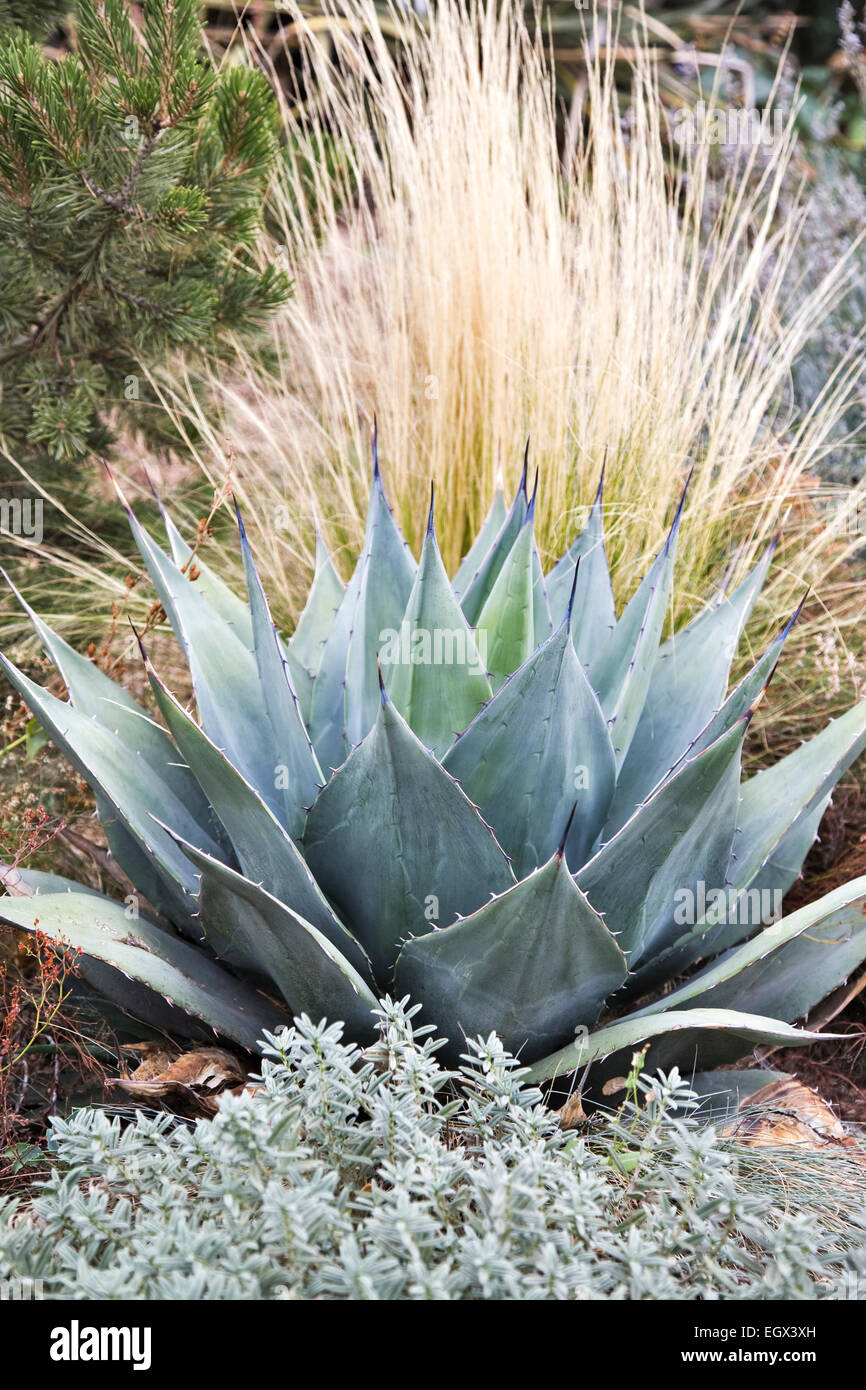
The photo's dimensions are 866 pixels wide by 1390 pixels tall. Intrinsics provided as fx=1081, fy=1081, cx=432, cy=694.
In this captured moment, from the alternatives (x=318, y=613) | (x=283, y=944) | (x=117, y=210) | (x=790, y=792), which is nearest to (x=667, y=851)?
(x=790, y=792)

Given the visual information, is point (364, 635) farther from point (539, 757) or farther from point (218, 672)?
point (539, 757)

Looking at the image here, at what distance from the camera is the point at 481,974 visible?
1.36 metres

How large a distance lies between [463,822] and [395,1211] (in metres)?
0.46

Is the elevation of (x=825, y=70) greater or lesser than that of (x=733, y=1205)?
greater

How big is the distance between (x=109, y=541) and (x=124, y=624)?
356 millimetres

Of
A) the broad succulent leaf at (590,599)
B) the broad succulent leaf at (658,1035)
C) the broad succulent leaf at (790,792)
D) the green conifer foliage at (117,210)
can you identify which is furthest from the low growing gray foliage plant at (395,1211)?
the green conifer foliage at (117,210)

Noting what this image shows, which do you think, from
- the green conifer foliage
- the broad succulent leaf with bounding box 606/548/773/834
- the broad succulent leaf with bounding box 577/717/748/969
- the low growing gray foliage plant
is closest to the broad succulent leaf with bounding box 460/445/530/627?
the broad succulent leaf with bounding box 606/548/773/834

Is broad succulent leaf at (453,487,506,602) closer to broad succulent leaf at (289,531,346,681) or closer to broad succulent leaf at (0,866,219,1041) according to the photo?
broad succulent leaf at (289,531,346,681)

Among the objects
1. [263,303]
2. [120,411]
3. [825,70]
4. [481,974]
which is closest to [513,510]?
[481,974]

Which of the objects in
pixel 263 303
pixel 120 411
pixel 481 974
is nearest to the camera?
pixel 481 974

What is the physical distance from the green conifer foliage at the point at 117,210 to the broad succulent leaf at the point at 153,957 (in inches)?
44.9

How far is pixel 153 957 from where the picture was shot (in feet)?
4.78

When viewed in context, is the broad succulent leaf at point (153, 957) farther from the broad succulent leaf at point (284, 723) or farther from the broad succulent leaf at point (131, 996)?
the broad succulent leaf at point (284, 723)
